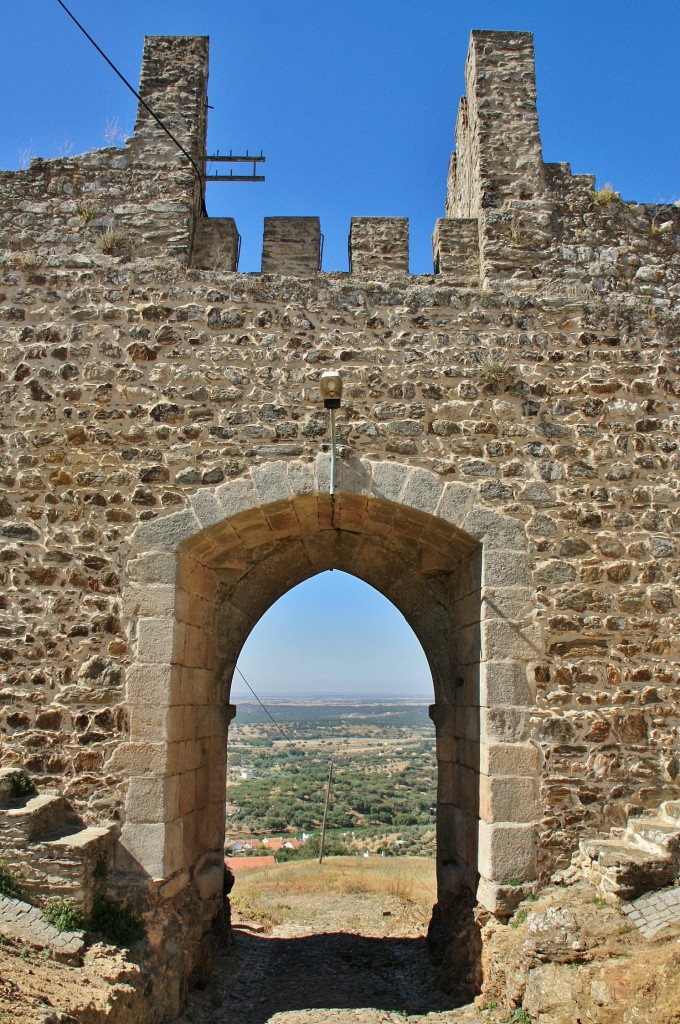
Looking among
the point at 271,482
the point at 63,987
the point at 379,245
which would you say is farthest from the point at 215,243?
the point at 63,987

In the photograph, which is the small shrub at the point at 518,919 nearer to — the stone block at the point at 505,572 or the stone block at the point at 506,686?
the stone block at the point at 506,686

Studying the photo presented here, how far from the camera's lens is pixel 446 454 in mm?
5312

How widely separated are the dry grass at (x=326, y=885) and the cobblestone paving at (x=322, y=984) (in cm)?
114

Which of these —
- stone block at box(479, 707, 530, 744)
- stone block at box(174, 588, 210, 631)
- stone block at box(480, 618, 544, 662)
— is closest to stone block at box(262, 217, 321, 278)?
stone block at box(174, 588, 210, 631)

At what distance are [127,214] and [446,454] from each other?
309 centimetres

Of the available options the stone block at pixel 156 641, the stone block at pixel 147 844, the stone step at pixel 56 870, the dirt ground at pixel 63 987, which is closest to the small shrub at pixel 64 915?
the stone step at pixel 56 870

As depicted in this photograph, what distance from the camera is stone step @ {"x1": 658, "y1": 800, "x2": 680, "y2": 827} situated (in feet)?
15.6

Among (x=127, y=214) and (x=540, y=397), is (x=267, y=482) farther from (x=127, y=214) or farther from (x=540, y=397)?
(x=127, y=214)

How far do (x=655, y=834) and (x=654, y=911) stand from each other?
18.3 inches

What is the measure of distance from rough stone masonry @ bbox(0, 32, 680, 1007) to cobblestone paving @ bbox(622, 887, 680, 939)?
21.1 inches

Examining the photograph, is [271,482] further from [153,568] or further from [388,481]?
[153,568]

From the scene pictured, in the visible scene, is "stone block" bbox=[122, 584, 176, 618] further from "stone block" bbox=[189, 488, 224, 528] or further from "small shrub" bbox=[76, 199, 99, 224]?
"small shrub" bbox=[76, 199, 99, 224]

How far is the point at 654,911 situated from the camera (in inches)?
166

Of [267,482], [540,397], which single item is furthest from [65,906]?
[540,397]
